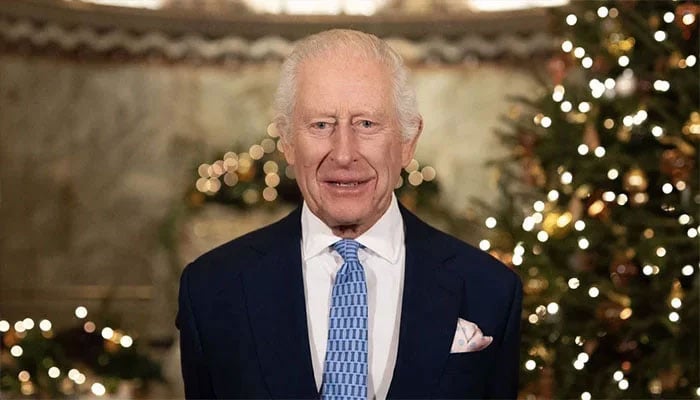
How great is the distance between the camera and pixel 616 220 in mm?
4910

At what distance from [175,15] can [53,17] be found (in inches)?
32.3

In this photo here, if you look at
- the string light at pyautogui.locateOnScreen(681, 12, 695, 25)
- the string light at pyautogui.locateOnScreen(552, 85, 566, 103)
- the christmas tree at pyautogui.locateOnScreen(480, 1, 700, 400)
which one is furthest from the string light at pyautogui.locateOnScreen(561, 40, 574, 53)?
the string light at pyautogui.locateOnScreen(681, 12, 695, 25)

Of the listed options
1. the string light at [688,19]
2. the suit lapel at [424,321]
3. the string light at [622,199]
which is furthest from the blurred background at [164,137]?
the suit lapel at [424,321]

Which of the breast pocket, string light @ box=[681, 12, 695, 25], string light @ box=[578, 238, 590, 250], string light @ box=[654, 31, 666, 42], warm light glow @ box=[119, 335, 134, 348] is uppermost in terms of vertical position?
string light @ box=[681, 12, 695, 25]

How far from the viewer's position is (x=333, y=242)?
250 centimetres

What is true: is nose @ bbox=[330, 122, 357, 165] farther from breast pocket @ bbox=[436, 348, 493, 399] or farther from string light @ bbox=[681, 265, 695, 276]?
string light @ bbox=[681, 265, 695, 276]

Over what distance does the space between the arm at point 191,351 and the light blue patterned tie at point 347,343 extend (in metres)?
0.29

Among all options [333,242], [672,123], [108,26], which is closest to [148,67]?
[108,26]

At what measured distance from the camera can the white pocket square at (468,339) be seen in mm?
2459

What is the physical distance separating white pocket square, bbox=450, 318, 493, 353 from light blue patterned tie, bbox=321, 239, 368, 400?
21cm

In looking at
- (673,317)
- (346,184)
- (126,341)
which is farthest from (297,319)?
(126,341)

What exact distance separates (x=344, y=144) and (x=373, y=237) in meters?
0.25

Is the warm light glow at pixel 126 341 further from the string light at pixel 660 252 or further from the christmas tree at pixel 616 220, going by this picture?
the string light at pixel 660 252

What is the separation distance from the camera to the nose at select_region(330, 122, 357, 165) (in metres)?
2.36
